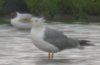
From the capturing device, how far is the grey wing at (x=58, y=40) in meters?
8.60

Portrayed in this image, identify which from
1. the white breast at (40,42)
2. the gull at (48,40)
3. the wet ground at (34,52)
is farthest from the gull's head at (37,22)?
the wet ground at (34,52)

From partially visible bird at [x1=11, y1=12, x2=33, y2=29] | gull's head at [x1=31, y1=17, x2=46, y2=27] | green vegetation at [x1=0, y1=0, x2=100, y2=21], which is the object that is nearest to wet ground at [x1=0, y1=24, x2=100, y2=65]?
partially visible bird at [x1=11, y1=12, x2=33, y2=29]

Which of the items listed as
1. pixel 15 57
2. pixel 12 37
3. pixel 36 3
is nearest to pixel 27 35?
pixel 12 37

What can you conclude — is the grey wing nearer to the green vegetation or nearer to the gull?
the gull

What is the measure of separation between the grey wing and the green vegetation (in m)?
8.93

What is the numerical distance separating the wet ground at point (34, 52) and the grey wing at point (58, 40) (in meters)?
0.32

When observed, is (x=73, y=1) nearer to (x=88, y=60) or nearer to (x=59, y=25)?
(x=59, y=25)

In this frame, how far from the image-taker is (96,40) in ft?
38.2

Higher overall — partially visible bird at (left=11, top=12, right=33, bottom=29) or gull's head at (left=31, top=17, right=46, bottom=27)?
partially visible bird at (left=11, top=12, right=33, bottom=29)

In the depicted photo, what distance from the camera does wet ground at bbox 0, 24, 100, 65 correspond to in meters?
8.75

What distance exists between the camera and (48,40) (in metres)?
8.54

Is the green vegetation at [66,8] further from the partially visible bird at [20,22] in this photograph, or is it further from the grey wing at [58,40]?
the grey wing at [58,40]

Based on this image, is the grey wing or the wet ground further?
the wet ground

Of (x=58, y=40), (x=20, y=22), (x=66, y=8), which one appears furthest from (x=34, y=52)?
(x=66, y=8)
